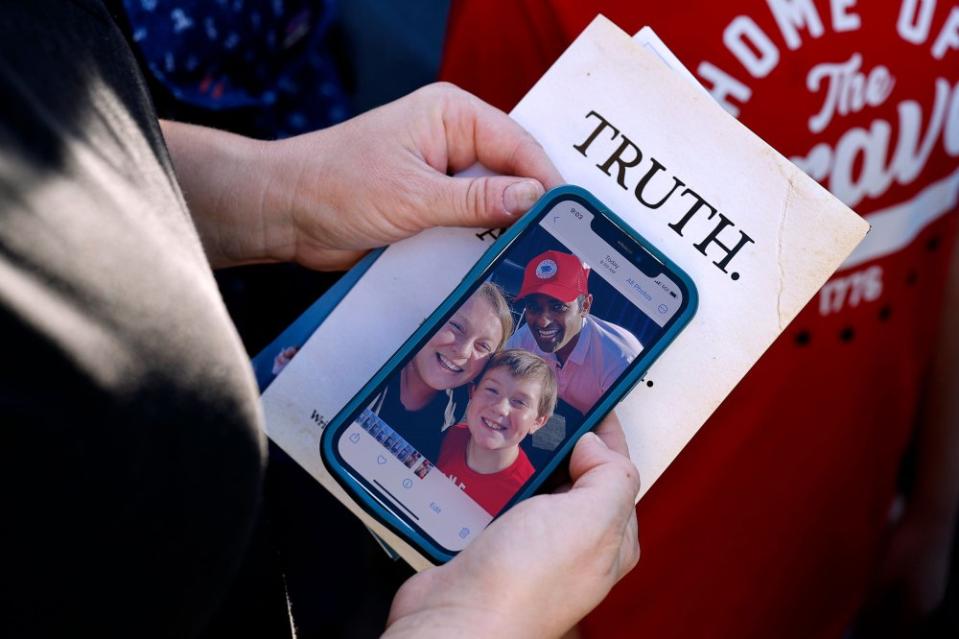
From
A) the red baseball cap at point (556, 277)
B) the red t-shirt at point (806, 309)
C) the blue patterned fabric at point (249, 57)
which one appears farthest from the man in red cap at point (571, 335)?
the blue patterned fabric at point (249, 57)

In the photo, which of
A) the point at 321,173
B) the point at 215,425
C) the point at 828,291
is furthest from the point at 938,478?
the point at 215,425

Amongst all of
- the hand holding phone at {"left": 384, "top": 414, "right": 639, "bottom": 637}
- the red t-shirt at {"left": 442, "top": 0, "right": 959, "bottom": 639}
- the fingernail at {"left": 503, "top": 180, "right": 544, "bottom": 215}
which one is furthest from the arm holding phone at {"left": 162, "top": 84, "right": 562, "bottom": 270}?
the hand holding phone at {"left": 384, "top": 414, "right": 639, "bottom": 637}

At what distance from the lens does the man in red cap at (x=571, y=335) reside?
0.81 metres

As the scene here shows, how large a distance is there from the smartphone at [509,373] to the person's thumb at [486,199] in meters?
0.02

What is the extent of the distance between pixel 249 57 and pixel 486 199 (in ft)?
1.55

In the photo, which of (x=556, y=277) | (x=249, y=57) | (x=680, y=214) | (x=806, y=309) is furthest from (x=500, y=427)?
(x=249, y=57)

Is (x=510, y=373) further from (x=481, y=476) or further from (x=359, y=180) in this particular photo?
(x=359, y=180)

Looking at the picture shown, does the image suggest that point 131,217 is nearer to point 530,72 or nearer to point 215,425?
point 215,425

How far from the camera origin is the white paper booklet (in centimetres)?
83

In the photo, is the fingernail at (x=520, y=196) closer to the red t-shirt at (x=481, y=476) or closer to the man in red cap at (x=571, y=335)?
the man in red cap at (x=571, y=335)

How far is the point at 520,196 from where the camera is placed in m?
0.83

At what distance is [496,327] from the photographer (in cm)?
82

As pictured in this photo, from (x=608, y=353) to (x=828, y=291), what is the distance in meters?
0.32

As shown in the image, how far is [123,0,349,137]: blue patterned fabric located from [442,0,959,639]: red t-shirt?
28 cm
